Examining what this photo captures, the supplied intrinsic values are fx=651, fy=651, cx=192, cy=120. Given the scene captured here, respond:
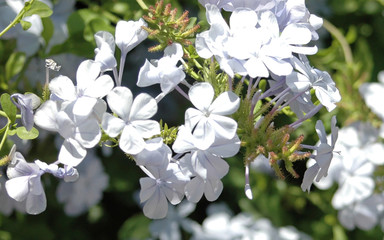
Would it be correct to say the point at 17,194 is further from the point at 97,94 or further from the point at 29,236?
the point at 29,236

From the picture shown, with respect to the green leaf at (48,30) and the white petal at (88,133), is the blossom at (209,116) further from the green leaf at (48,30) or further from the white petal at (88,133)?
the green leaf at (48,30)

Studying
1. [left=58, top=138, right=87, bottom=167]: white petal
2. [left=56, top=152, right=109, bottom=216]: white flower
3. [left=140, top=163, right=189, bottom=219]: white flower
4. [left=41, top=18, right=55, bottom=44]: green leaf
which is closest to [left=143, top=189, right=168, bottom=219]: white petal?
[left=140, top=163, right=189, bottom=219]: white flower

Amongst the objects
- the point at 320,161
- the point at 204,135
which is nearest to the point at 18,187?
the point at 204,135

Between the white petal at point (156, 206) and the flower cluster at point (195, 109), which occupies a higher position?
the flower cluster at point (195, 109)

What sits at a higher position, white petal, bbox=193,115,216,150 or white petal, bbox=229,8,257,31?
white petal, bbox=229,8,257,31

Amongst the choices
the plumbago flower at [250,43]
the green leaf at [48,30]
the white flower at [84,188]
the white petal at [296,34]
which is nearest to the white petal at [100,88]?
the plumbago flower at [250,43]

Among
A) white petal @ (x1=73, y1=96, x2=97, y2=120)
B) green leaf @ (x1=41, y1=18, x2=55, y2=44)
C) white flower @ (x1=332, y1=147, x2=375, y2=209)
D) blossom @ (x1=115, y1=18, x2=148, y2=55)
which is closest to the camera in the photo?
white petal @ (x1=73, y1=96, x2=97, y2=120)

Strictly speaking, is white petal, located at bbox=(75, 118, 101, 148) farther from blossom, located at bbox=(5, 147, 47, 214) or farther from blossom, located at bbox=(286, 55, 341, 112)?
blossom, located at bbox=(286, 55, 341, 112)

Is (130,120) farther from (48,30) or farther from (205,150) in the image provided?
(48,30)
